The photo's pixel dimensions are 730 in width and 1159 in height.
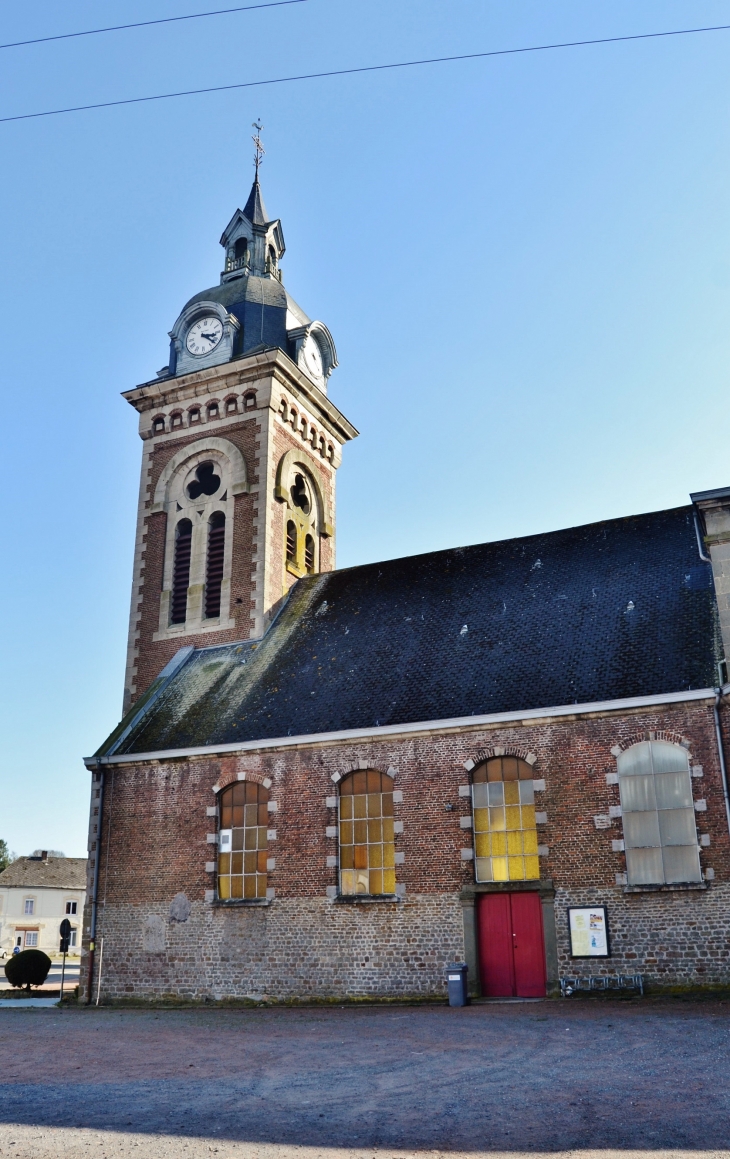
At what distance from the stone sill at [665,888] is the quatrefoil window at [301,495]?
51.4 feet

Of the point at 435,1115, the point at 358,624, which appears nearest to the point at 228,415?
the point at 358,624

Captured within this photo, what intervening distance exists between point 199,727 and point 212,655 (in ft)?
11.8

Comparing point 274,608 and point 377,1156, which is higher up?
point 274,608

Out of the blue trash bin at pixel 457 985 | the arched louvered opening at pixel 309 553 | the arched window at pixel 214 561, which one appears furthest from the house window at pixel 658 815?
the arched louvered opening at pixel 309 553

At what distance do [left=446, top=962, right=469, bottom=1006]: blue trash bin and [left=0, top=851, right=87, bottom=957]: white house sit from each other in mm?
44575

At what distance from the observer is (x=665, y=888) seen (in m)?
16.0

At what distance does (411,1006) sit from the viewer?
16875 mm

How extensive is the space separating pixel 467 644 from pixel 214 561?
9.23m

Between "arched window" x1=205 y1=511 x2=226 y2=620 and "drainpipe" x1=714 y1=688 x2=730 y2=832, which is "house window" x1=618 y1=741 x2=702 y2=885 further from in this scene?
"arched window" x1=205 y1=511 x2=226 y2=620

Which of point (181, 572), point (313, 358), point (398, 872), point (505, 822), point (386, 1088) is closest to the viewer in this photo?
point (386, 1088)

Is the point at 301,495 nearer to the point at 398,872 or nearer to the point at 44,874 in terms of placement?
the point at 398,872

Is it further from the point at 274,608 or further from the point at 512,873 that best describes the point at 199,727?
the point at 512,873

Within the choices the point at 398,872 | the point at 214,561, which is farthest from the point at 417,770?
the point at 214,561

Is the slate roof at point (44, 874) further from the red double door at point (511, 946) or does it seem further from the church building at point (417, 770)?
the red double door at point (511, 946)
